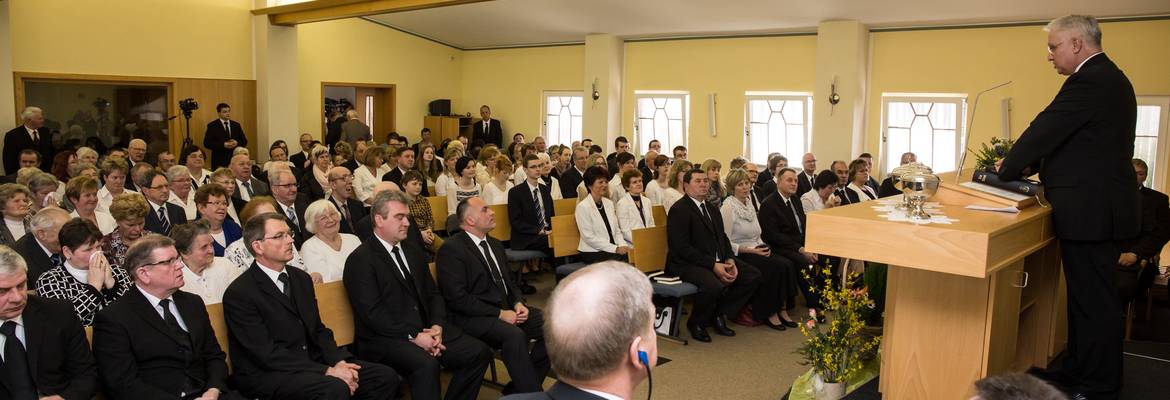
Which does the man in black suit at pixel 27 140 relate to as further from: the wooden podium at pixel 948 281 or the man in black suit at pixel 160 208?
the wooden podium at pixel 948 281

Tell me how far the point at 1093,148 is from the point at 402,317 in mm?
2870

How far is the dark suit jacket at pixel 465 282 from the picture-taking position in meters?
4.46

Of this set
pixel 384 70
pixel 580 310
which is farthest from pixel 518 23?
pixel 580 310

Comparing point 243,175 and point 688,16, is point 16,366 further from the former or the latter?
point 688,16

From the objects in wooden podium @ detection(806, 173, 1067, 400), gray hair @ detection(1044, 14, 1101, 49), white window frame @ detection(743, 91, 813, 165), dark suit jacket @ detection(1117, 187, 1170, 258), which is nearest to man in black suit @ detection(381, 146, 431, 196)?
wooden podium @ detection(806, 173, 1067, 400)

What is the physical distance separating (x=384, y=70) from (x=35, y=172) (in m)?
8.75

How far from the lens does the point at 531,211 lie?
22.7 ft

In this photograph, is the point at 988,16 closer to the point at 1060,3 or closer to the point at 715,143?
the point at 1060,3

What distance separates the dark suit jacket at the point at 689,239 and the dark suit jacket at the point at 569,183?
2732 mm

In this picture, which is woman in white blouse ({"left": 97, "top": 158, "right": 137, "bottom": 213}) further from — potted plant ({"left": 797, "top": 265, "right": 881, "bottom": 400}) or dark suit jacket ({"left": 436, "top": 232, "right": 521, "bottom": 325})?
potted plant ({"left": 797, "top": 265, "right": 881, "bottom": 400})

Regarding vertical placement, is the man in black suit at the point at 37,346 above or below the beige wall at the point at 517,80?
below

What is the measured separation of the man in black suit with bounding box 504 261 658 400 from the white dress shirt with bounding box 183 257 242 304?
2.95 meters

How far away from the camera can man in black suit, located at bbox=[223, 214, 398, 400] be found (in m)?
3.56

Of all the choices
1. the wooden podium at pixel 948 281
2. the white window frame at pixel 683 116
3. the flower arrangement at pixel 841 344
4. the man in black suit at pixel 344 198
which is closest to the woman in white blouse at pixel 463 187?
the man in black suit at pixel 344 198
